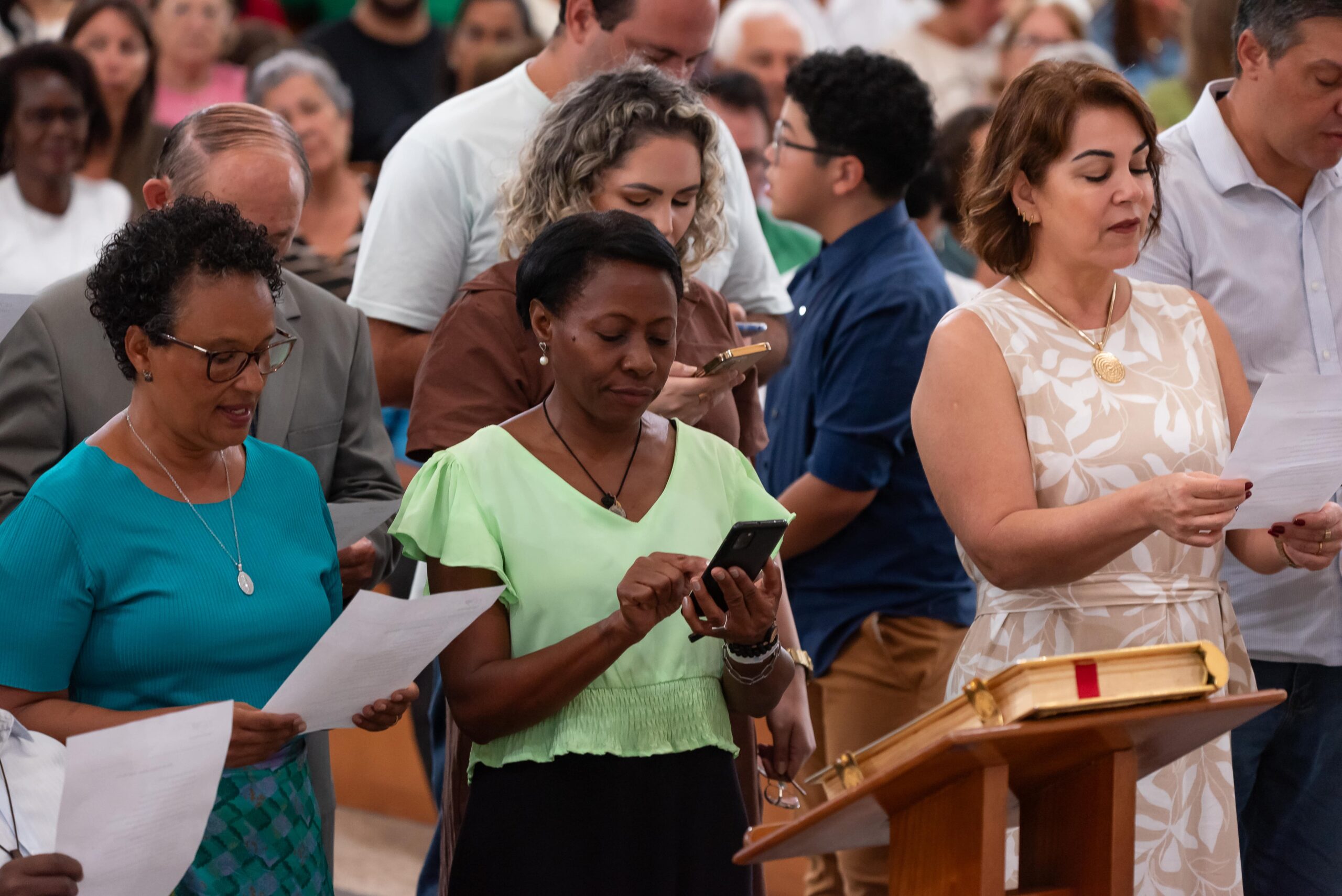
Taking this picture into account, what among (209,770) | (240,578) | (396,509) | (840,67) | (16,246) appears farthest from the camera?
(16,246)

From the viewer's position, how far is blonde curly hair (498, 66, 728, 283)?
2.37 meters

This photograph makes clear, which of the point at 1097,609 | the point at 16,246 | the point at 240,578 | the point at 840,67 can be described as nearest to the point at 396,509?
the point at 240,578

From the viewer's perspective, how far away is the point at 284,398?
2.32 meters

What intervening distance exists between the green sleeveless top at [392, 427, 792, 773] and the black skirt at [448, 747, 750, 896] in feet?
0.09

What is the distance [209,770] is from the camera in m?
1.58

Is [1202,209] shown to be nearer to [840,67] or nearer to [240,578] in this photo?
[840,67]

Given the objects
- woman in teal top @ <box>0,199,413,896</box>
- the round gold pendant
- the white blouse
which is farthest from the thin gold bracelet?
the white blouse

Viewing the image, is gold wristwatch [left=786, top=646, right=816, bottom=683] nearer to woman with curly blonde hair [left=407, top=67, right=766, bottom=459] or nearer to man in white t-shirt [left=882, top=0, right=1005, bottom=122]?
woman with curly blonde hair [left=407, top=67, right=766, bottom=459]

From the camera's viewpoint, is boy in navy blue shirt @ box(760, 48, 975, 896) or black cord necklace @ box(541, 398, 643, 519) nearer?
black cord necklace @ box(541, 398, 643, 519)

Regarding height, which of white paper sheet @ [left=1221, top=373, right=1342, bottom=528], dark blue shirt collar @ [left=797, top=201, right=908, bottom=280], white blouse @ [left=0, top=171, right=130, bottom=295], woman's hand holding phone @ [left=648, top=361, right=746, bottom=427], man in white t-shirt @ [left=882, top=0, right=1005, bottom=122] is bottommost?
white paper sheet @ [left=1221, top=373, right=1342, bottom=528]

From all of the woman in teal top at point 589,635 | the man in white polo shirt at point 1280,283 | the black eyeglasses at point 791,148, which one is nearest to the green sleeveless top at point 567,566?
the woman in teal top at point 589,635

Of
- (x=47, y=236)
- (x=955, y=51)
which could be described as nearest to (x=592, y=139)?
(x=47, y=236)

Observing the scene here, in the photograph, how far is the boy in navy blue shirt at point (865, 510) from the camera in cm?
311

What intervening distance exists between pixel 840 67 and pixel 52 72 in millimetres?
2096
